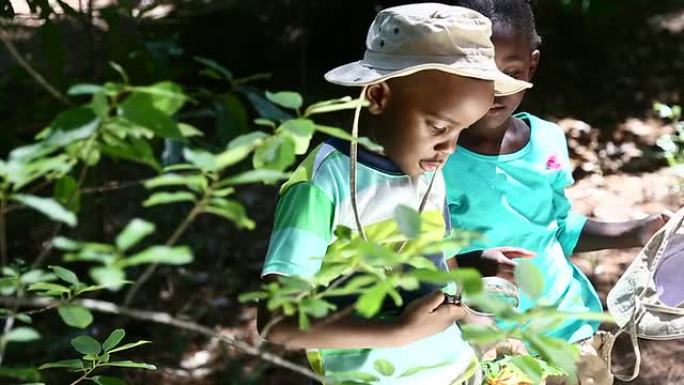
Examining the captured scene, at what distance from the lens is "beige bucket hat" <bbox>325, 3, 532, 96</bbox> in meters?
1.49

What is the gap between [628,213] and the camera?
163 inches

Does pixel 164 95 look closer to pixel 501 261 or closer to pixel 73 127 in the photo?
pixel 73 127

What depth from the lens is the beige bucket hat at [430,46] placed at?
4.88 feet

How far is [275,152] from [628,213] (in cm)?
327

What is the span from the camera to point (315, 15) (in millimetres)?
5484

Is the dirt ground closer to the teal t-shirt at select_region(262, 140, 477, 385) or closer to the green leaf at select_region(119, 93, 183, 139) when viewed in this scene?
the teal t-shirt at select_region(262, 140, 477, 385)

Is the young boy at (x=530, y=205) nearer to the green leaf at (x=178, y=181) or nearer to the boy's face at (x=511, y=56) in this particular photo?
the boy's face at (x=511, y=56)

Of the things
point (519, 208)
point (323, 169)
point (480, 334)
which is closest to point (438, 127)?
point (323, 169)

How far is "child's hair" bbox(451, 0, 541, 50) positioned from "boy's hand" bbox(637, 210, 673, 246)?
0.44 m

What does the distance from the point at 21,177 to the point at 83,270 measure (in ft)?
9.13

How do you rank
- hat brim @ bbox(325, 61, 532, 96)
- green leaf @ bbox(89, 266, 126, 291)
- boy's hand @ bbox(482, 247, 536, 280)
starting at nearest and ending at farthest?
1. green leaf @ bbox(89, 266, 126, 291)
2. hat brim @ bbox(325, 61, 532, 96)
3. boy's hand @ bbox(482, 247, 536, 280)

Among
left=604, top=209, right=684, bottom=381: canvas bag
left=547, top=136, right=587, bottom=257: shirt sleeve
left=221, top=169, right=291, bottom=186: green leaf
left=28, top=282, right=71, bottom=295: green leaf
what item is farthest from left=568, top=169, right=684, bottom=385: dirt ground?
left=221, top=169, right=291, bottom=186: green leaf

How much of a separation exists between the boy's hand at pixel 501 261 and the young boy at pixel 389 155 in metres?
0.22

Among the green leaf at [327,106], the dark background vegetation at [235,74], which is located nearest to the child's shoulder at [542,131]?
the dark background vegetation at [235,74]
